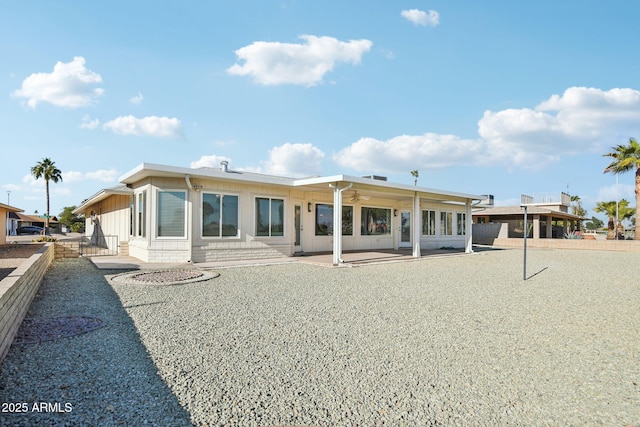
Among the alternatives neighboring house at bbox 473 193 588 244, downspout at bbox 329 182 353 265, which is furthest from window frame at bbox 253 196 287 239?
neighboring house at bbox 473 193 588 244

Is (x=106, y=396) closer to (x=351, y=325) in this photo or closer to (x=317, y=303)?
(x=351, y=325)

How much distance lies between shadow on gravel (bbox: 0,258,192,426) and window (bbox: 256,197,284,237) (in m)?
7.42

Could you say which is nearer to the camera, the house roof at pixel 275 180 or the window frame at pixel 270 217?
the house roof at pixel 275 180

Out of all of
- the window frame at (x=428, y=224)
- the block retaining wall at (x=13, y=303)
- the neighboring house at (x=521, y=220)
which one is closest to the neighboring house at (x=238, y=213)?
the window frame at (x=428, y=224)

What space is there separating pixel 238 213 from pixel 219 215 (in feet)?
2.11

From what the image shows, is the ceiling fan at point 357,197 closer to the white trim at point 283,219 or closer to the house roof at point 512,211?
the white trim at point 283,219

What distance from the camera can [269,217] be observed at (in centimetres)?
1241

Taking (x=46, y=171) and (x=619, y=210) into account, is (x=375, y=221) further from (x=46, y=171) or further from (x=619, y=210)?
(x=46, y=171)

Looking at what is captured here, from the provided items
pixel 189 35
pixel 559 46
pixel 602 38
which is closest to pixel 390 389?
pixel 189 35

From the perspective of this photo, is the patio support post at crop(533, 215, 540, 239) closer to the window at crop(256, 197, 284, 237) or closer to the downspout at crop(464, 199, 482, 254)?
the downspout at crop(464, 199, 482, 254)

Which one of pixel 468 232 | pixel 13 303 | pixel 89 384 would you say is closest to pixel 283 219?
pixel 13 303

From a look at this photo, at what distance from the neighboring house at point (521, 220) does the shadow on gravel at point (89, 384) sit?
78.7 ft

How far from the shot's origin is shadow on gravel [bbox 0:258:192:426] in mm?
2475

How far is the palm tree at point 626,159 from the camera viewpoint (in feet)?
77.5
